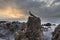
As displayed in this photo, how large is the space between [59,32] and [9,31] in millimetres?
73086

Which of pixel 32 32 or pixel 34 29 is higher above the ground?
pixel 34 29

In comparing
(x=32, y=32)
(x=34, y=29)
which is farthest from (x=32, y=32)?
(x=34, y=29)

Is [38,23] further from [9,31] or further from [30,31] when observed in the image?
[9,31]

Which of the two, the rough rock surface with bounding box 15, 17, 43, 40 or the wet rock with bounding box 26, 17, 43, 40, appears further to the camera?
the wet rock with bounding box 26, 17, 43, 40

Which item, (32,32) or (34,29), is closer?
(32,32)

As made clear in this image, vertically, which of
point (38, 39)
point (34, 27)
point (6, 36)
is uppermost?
point (34, 27)

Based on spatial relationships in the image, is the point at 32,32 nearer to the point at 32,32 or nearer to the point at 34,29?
the point at 32,32

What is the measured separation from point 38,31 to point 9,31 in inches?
2816

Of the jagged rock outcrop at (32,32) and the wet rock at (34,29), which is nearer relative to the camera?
the jagged rock outcrop at (32,32)

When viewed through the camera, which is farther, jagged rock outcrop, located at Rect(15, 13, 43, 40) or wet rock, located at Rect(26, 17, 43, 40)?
wet rock, located at Rect(26, 17, 43, 40)

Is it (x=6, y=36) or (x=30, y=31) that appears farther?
(x=6, y=36)

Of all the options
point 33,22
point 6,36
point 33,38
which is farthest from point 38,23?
point 6,36

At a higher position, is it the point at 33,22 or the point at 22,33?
the point at 33,22

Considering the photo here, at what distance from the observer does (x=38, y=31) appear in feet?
147
